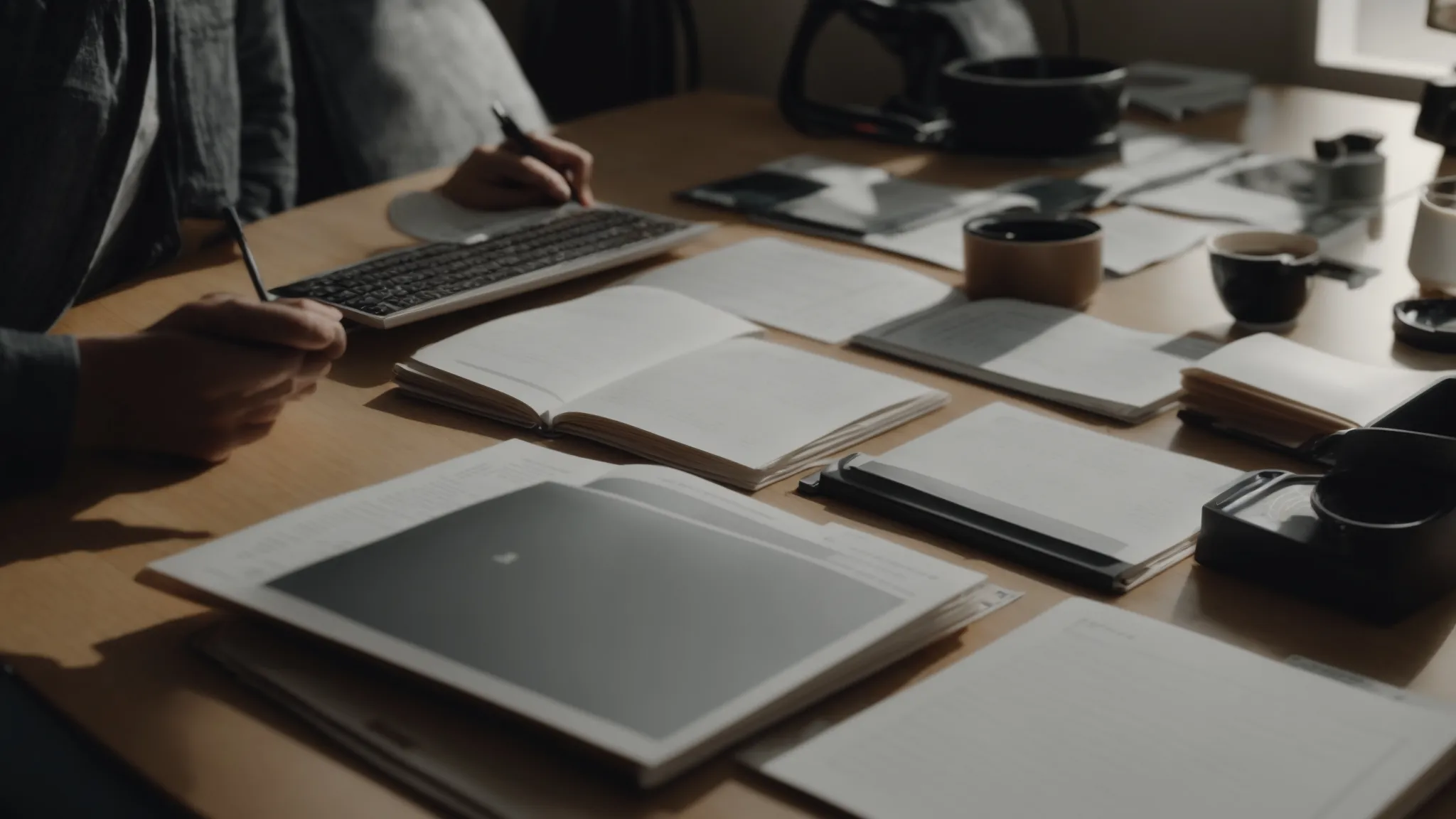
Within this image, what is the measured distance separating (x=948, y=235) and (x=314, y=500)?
786mm

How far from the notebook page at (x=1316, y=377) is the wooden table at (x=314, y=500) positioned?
0.05m

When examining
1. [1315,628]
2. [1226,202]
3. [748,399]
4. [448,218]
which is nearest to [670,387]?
[748,399]

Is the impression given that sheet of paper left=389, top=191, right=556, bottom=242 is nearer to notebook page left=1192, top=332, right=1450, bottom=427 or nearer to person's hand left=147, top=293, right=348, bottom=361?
person's hand left=147, top=293, right=348, bottom=361

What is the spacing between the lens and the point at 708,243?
4.96 ft

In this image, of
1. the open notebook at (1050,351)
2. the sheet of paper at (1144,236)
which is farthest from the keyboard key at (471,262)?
the sheet of paper at (1144,236)

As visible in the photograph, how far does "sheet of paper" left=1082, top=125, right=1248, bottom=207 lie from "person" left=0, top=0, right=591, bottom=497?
0.61 meters

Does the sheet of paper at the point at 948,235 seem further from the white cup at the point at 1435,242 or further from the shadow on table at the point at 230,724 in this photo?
the shadow on table at the point at 230,724

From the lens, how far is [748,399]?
107 cm

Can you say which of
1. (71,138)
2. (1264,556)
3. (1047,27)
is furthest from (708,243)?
(1047,27)

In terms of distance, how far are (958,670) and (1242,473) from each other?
31cm

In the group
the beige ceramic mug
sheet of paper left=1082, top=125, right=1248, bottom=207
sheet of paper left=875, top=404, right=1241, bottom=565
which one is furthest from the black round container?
sheet of paper left=875, top=404, right=1241, bottom=565

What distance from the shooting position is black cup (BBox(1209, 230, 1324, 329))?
1204 millimetres

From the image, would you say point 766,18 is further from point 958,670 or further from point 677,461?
point 958,670

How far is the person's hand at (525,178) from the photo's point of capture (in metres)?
1.56
